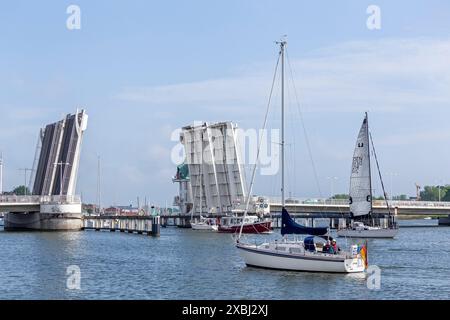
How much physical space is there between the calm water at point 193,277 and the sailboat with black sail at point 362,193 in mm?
22494

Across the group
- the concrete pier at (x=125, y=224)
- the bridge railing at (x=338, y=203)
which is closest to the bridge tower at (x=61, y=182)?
the concrete pier at (x=125, y=224)

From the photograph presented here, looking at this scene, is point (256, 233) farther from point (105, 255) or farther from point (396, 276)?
point (396, 276)

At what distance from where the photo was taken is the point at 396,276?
157ft

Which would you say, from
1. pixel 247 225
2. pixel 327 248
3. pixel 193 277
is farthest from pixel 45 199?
pixel 327 248

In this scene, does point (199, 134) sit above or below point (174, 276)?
above

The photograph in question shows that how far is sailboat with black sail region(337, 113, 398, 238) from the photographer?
93250 mm

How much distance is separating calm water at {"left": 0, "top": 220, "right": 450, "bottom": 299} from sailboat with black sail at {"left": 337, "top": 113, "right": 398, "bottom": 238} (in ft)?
73.8

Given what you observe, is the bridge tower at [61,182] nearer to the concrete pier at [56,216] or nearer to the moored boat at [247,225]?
the concrete pier at [56,216]

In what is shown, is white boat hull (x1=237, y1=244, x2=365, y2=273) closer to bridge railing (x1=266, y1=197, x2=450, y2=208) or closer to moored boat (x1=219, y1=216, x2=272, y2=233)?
moored boat (x1=219, y1=216, x2=272, y2=233)

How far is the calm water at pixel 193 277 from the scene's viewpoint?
39438 mm

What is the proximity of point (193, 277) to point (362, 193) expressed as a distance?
169 feet
